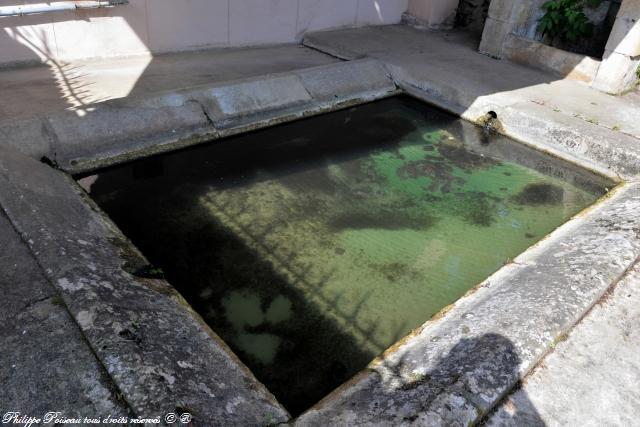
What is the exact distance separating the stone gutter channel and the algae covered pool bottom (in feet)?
1.19

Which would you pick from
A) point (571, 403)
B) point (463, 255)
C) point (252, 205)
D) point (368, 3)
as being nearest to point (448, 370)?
point (571, 403)

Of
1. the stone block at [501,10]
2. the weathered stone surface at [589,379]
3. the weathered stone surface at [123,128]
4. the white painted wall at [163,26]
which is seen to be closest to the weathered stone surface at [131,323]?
the weathered stone surface at [123,128]

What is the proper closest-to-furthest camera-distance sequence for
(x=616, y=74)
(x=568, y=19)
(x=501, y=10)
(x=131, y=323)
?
1. (x=131, y=323)
2. (x=616, y=74)
3. (x=568, y=19)
4. (x=501, y=10)

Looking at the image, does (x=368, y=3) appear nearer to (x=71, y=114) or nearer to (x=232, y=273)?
(x=71, y=114)

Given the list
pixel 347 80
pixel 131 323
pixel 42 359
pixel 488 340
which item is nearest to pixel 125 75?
pixel 347 80

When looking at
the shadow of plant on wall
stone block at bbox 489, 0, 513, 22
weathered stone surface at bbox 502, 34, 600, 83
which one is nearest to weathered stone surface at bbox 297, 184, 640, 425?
the shadow of plant on wall

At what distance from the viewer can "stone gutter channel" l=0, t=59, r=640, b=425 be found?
2.59 meters

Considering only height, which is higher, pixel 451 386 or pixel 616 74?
pixel 616 74

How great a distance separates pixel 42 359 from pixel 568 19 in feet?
26.8

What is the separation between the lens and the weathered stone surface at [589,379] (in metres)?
2.67

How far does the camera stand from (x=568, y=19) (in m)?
7.75

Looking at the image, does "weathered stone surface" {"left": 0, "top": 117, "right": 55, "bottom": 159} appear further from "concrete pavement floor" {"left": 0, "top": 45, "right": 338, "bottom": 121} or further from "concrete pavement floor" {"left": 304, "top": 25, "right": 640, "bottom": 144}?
"concrete pavement floor" {"left": 304, "top": 25, "right": 640, "bottom": 144}

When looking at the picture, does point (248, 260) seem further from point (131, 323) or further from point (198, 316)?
point (131, 323)

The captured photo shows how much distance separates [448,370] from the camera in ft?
9.21
